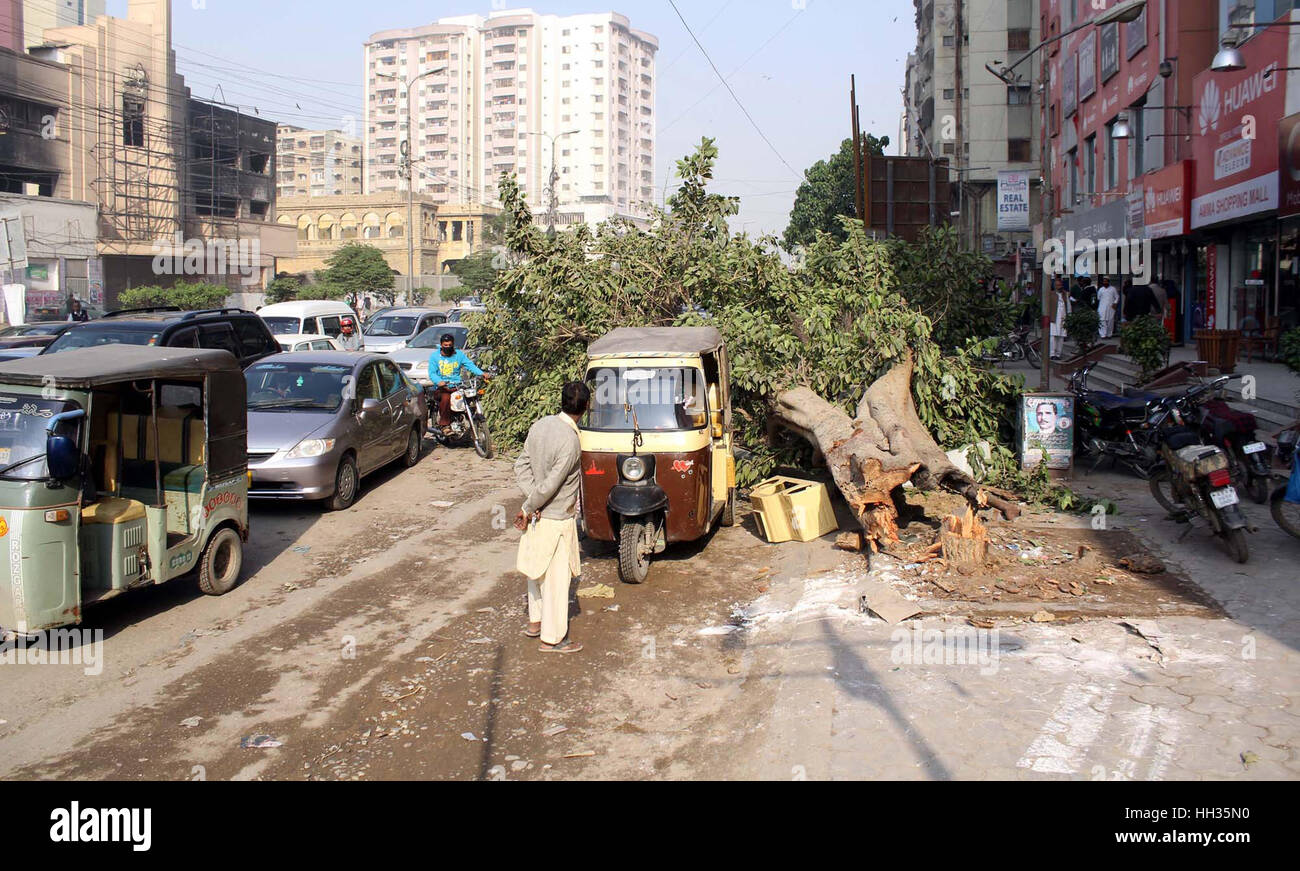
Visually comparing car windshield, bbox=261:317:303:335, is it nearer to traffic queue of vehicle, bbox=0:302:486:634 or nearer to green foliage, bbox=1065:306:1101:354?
traffic queue of vehicle, bbox=0:302:486:634

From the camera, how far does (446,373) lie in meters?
15.1

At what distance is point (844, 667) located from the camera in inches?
242

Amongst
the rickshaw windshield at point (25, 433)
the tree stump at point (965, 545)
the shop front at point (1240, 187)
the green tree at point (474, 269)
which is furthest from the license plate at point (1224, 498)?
the green tree at point (474, 269)

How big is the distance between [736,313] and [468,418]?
4.72 meters

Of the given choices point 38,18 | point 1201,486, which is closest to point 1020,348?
point 1201,486

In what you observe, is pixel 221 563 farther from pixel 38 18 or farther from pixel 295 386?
pixel 38 18

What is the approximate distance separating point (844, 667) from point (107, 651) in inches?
191

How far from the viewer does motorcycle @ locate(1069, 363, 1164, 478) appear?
37.1 feet

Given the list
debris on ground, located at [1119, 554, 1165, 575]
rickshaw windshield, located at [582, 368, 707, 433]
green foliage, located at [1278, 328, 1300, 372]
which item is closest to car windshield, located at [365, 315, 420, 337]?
rickshaw windshield, located at [582, 368, 707, 433]

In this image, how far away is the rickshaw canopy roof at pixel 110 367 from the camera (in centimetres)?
677

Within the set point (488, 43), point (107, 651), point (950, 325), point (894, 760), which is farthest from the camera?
point (488, 43)
